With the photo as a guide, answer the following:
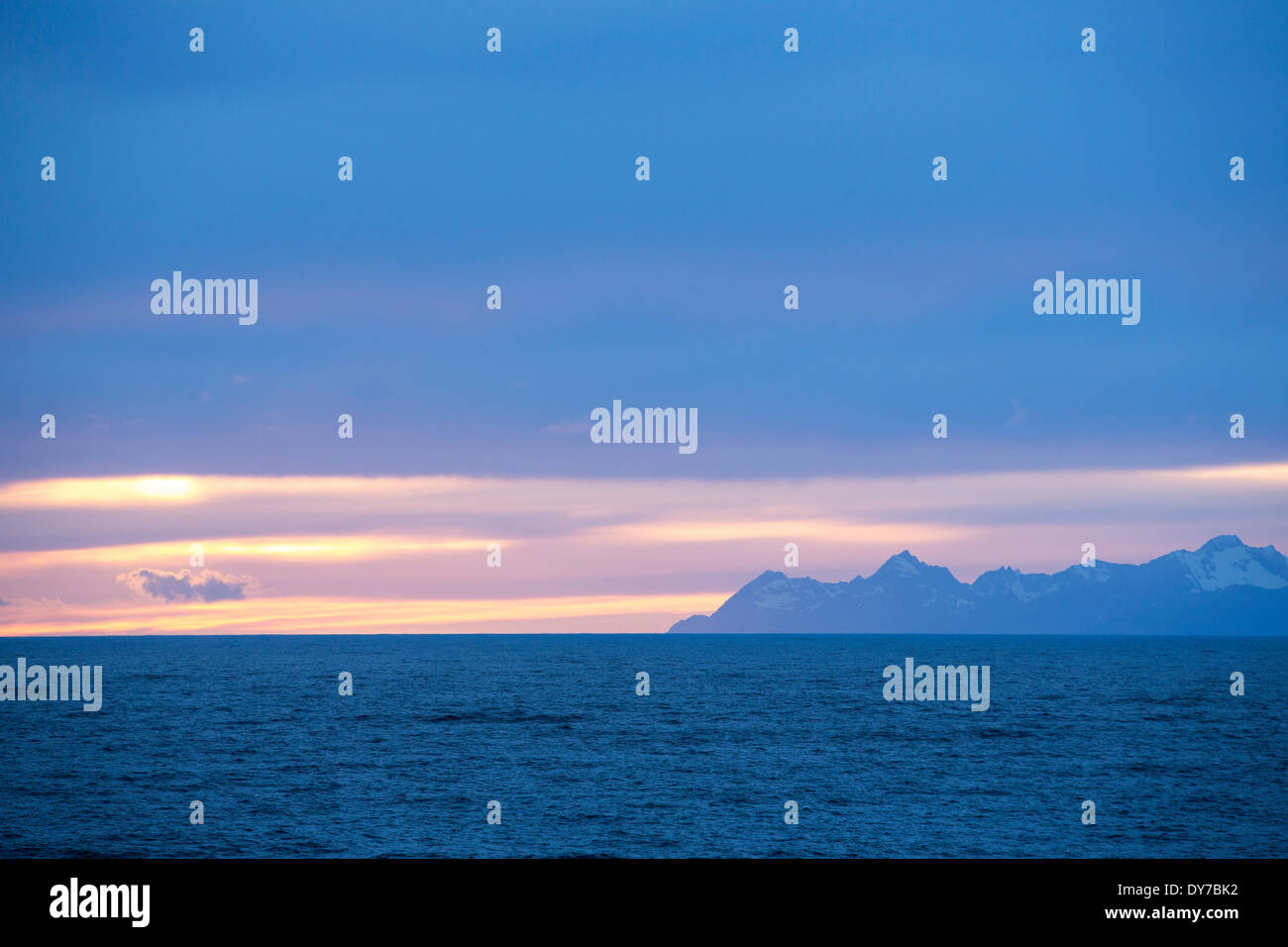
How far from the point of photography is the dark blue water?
154ft

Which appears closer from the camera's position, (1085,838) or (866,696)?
(1085,838)

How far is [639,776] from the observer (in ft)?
211

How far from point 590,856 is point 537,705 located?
7446 centimetres

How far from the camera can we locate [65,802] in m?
56.2

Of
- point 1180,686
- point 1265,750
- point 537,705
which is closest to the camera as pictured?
point 1265,750

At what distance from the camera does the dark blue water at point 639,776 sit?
154 feet

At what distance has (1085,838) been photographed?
48.4 meters

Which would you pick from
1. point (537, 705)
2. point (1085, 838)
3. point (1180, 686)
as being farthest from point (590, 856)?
point (1180, 686)

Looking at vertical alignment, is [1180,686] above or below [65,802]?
below

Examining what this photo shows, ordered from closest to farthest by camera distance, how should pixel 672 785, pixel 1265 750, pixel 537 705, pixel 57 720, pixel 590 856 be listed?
pixel 590 856, pixel 672 785, pixel 1265 750, pixel 57 720, pixel 537 705

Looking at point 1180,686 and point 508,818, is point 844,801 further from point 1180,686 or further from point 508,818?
point 1180,686
